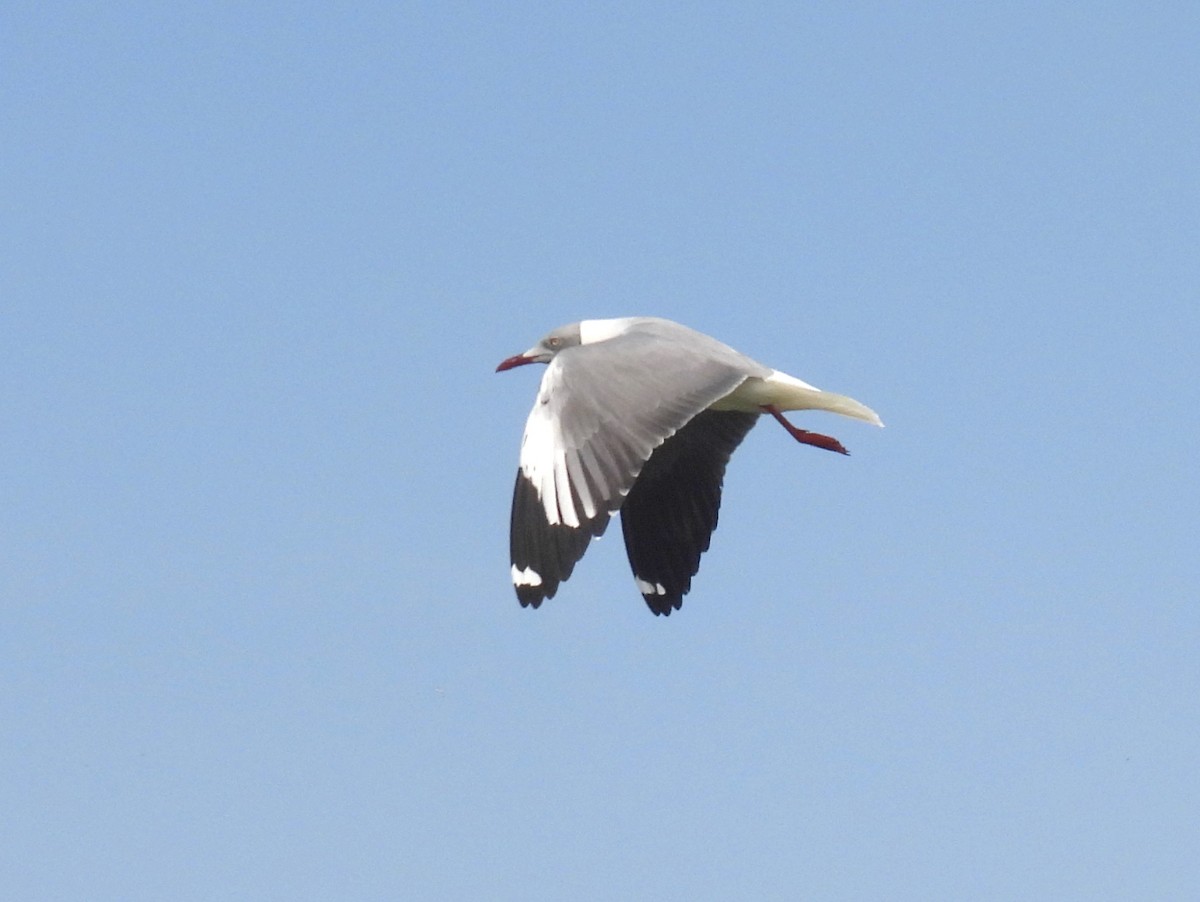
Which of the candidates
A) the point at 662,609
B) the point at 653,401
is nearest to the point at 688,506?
the point at 662,609

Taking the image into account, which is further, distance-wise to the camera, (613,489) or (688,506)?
(688,506)

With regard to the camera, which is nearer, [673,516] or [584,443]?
[584,443]

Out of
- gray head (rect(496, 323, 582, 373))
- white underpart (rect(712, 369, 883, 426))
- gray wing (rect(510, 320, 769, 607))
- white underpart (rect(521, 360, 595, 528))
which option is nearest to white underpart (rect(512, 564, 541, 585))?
gray wing (rect(510, 320, 769, 607))

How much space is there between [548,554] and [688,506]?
2.22 metres

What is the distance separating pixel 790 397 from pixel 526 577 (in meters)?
2.14

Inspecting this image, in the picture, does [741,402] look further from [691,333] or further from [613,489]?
[613,489]

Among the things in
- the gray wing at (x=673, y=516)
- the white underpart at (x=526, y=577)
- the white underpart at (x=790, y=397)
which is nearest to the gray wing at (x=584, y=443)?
the white underpart at (x=526, y=577)

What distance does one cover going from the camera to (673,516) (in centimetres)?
1123

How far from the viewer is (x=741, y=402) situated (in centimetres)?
1075

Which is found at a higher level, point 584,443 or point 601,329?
point 601,329

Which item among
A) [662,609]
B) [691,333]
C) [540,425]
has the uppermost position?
[691,333]

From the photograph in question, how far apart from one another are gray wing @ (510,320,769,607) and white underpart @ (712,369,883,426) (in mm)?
624

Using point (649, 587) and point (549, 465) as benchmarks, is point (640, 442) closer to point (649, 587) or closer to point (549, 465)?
point (549, 465)

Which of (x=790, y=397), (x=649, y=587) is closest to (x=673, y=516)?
(x=649, y=587)
